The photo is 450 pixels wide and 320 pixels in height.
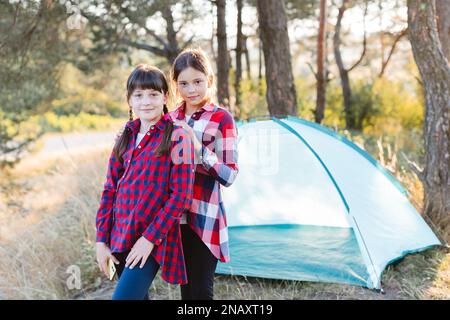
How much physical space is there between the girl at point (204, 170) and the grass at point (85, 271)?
1306mm

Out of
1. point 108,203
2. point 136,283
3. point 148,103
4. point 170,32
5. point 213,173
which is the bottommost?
point 136,283

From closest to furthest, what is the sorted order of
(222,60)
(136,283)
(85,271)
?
1. (136,283)
2. (85,271)
3. (222,60)

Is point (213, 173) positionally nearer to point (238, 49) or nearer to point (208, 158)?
point (208, 158)

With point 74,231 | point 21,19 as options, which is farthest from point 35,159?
point 74,231

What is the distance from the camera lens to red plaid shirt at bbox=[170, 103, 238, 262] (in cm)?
192

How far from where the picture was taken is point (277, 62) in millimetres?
5207

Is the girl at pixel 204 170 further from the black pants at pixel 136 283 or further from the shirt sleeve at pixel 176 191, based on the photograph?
the black pants at pixel 136 283

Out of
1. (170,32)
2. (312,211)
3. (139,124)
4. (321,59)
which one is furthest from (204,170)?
(321,59)

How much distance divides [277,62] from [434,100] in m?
1.83

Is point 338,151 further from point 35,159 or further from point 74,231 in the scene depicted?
point 35,159

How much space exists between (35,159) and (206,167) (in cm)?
1201

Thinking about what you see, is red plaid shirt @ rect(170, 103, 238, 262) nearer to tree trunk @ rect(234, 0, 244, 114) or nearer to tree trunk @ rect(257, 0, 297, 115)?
tree trunk @ rect(257, 0, 297, 115)

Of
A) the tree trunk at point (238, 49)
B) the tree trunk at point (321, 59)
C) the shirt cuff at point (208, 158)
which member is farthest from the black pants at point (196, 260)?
the tree trunk at point (321, 59)

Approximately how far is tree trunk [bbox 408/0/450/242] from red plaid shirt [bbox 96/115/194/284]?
8.64ft
